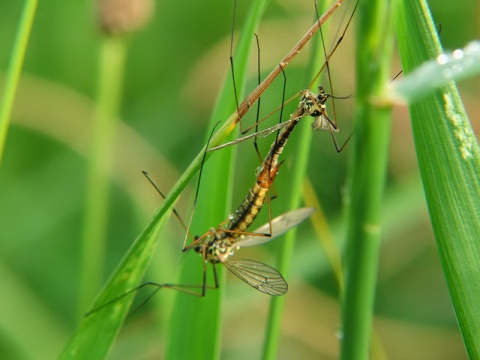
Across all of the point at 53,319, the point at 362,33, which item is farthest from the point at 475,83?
the point at 362,33

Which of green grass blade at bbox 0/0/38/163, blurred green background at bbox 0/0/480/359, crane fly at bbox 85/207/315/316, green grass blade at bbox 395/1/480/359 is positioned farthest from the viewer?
blurred green background at bbox 0/0/480/359

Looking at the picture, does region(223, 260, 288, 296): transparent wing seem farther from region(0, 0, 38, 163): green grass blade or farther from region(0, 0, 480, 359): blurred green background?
region(0, 0, 480, 359): blurred green background

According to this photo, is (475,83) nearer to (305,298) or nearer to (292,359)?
(305,298)

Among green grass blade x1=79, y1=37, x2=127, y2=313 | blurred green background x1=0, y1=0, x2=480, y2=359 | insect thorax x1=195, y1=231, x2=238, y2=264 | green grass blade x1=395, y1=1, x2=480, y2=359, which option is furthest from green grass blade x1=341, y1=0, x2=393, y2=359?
blurred green background x1=0, y1=0, x2=480, y2=359

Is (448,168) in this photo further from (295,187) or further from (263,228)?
(263,228)

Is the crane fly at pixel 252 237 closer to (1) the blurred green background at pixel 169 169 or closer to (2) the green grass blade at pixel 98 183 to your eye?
(2) the green grass blade at pixel 98 183

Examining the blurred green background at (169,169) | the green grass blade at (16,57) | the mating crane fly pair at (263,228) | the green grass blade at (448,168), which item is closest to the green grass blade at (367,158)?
the green grass blade at (448,168)
